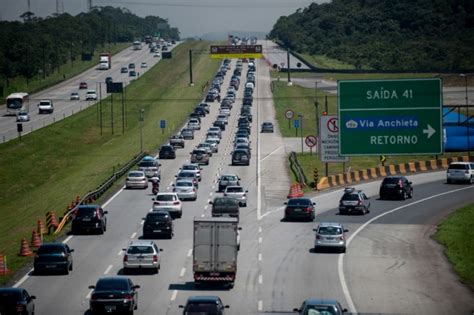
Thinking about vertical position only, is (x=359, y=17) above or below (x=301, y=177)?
above

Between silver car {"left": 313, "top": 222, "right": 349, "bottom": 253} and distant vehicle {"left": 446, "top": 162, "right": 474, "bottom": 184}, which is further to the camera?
distant vehicle {"left": 446, "top": 162, "right": 474, "bottom": 184}

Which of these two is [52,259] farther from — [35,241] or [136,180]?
[136,180]

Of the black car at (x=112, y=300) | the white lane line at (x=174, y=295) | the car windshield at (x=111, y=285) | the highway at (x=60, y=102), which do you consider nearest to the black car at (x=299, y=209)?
the white lane line at (x=174, y=295)

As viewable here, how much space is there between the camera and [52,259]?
4097 cm

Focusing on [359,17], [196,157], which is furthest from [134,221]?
[359,17]

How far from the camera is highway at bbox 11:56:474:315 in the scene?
116ft

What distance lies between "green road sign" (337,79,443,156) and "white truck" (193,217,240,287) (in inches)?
222

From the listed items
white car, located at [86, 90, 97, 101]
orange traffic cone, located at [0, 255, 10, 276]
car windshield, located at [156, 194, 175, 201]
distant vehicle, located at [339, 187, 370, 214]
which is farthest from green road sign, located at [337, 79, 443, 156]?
white car, located at [86, 90, 97, 101]

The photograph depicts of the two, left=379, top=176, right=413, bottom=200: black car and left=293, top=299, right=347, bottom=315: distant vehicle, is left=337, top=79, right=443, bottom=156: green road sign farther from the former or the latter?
left=379, top=176, right=413, bottom=200: black car

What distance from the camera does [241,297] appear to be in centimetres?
3600

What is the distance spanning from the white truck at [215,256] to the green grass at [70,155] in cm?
785

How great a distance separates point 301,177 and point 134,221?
22453mm

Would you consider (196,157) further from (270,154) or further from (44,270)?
(44,270)

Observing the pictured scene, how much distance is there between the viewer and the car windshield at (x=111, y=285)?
1280 inches
